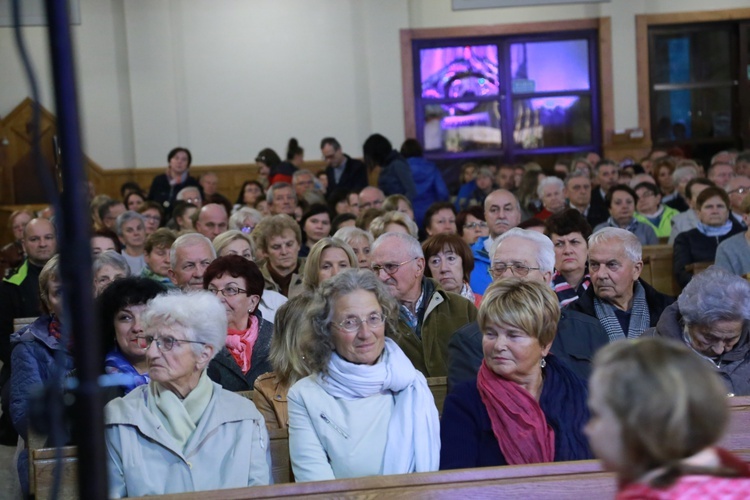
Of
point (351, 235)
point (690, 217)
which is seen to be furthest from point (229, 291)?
point (690, 217)

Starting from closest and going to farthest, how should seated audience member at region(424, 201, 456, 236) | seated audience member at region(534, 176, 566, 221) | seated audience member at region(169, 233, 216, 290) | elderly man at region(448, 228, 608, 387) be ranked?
elderly man at region(448, 228, 608, 387), seated audience member at region(169, 233, 216, 290), seated audience member at region(424, 201, 456, 236), seated audience member at region(534, 176, 566, 221)

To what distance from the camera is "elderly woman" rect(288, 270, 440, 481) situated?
10.0 feet

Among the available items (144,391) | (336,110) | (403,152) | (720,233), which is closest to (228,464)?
(144,391)

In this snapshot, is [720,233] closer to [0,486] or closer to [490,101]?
[0,486]

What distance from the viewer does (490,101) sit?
1400 centimetres

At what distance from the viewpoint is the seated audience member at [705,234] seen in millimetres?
6590

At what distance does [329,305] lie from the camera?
3223 mm

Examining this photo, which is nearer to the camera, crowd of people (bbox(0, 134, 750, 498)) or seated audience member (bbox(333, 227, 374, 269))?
crowd of people (bbox(0, 134, 750, 498))

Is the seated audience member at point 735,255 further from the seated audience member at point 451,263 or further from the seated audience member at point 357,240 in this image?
the seated audience member at point 357,240

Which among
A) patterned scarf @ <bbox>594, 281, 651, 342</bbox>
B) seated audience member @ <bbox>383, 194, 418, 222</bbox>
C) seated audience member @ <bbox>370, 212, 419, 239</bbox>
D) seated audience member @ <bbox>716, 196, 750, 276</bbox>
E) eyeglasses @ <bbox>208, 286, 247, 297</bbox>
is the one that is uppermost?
seated audience member @ <bbox>383, 194, 418, 222</bbox>

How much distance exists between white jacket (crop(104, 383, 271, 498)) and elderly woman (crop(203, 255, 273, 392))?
973mm

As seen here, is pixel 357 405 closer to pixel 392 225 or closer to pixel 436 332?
pixel 436 332

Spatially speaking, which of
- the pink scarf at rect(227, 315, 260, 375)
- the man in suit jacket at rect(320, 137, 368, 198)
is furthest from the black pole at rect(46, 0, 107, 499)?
the man in suit jacket at rect(320, 137, 368, 198)

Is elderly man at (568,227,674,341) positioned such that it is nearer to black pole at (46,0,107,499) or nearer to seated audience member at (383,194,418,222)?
seated audience member at (383,194,418,222)
